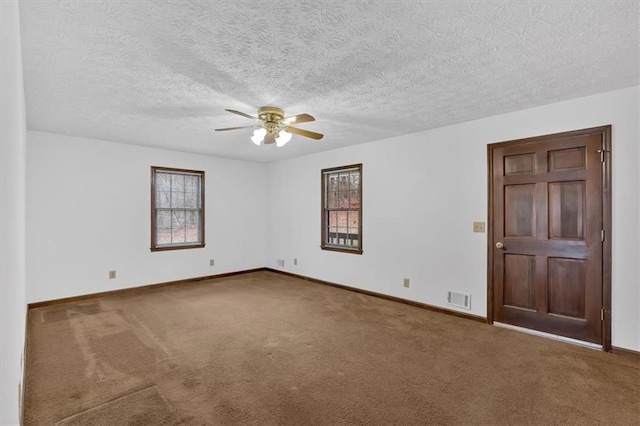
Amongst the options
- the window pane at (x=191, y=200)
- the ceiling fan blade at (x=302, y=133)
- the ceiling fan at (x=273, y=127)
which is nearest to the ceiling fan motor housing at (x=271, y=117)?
the ceiling fan at (x=273, y=127)

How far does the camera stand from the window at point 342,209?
5.26 metres

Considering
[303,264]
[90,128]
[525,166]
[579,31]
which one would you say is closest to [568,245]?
[525,166]

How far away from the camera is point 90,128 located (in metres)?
4.16

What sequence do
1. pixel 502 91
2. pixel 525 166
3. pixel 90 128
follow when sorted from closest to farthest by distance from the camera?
1. pixel 502 91
2. pixel 525 166
3. pixel 90 128

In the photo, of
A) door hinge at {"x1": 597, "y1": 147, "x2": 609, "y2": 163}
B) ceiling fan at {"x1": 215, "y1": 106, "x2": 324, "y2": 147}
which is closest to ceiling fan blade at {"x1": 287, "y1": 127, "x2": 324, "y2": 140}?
ceiling fan at {"x1": 215, "y1": 106, "x2": 324, "y2": 147}

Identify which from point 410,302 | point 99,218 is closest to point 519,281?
point 410,302

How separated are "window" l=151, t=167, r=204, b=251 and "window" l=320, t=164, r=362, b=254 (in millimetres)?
2385

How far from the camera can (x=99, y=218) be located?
189 inches

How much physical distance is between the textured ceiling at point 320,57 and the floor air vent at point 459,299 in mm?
2179

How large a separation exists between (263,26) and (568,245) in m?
3.47

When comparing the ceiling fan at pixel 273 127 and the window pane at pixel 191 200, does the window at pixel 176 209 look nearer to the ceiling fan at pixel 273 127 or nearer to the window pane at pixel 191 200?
the window pane at pixel 191 200

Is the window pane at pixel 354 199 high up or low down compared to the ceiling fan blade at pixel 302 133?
down

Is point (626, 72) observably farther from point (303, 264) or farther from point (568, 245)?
point (303, 264)

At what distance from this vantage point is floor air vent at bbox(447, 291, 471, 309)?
3.85 m
